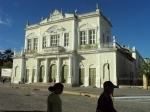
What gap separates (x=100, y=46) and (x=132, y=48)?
15.7 m

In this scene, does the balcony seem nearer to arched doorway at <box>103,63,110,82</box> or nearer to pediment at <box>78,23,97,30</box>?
pediment at <box>78,23,97,30</box>

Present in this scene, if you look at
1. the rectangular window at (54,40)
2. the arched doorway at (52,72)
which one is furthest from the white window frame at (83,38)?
the arched doorway at (52,72)

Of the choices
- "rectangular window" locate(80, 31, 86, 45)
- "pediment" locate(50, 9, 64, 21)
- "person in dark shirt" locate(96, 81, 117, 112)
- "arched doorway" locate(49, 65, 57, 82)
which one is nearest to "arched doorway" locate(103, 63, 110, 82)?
"rectangular window" locate(80, 31, 86, 45)

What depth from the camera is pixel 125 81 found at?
29.4 m

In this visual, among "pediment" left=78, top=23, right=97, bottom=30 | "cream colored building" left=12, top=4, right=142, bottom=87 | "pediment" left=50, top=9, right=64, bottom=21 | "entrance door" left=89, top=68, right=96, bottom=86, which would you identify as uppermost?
"pediment" left=50, top=9, right=64, bottom=21

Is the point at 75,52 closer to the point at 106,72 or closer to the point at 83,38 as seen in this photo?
the point at 83,38

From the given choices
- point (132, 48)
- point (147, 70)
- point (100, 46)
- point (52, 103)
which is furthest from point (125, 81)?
point (52, 103)

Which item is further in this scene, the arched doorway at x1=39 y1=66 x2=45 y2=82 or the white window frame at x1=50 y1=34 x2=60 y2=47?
the arched doorway at x1=39 y1=66 x2=45 y2=82

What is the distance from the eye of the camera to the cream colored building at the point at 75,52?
30.2 m

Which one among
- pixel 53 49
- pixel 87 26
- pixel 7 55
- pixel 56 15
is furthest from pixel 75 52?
pixel 7 55

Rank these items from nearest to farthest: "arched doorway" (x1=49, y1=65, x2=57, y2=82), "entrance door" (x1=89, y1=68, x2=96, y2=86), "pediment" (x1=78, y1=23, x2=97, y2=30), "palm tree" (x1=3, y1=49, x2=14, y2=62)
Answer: "entrance door" (x1=89, y1=68, x2=96, y2=86), "pediment" (x1=78, y1=23, x2=97, y2=30), "arched doorway" (x1=49, y1=65, x2=57, y2=82), "palm tree" (x1=3, y1=49, x2=14, y2=62)

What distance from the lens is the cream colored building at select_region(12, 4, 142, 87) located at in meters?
30.2

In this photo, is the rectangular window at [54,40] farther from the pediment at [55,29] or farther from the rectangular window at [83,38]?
the rectangular window at [83,38]

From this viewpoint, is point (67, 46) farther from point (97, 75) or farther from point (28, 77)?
point (28, 77)
